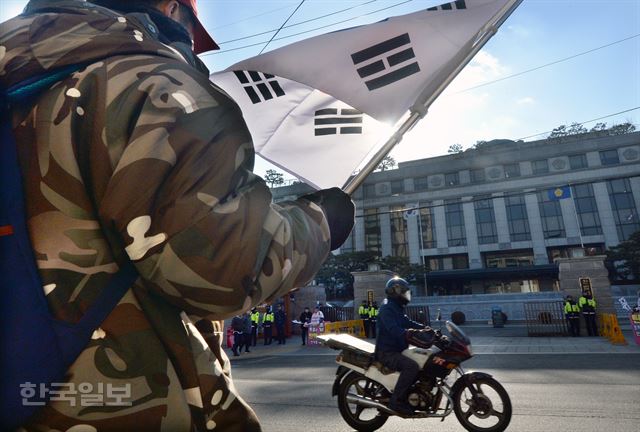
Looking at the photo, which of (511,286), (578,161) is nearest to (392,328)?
(511,286)

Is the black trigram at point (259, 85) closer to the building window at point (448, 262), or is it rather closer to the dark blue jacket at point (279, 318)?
the dark blue jacket at point (279, 318)

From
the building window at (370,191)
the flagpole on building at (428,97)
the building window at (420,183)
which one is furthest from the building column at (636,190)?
the flagpole on building at (428,97)

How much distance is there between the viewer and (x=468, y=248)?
48.1 metres

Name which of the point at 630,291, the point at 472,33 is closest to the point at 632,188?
the point at 630,291

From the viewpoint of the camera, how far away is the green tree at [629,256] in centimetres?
3544

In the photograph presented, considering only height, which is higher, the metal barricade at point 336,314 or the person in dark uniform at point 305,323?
the metal barricade at point 336,314

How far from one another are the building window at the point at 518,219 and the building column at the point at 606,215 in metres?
7.57

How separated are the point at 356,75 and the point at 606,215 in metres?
52.8

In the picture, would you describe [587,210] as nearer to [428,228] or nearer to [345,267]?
[428,228]

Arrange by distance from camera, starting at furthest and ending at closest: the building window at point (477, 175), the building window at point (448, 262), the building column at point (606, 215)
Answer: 1. the building window at point (477, 175)
2. the building window at point (448, 262)
3. the building column at point (606, 215)

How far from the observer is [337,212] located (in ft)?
3.62

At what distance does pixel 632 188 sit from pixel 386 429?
52.4m

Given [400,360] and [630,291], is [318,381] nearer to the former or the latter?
[400,360]

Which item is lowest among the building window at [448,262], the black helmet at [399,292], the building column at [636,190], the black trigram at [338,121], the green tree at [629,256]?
the black helmet at [399,292]
